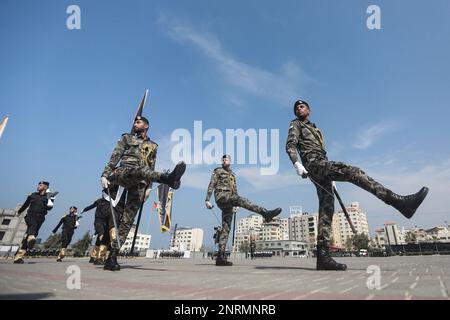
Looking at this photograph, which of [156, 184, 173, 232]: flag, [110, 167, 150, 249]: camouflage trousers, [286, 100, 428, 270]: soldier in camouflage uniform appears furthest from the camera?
[156, 184, 173, 232]: flag

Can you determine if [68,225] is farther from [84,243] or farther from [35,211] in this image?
[84,243]

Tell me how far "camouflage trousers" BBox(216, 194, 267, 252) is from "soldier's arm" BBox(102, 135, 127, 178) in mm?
3083

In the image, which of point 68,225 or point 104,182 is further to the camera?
point 68,225

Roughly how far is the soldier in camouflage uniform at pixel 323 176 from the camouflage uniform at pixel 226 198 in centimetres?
196

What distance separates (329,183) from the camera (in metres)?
4.84

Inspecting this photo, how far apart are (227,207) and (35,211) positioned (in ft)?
19.6

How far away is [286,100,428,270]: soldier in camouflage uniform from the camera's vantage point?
4031 mm

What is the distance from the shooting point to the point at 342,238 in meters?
162

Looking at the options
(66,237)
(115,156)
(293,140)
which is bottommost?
(66,237)

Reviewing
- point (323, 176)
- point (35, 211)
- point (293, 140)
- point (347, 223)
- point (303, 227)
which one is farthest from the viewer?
point (347, 223)

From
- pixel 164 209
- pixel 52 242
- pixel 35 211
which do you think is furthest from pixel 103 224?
pixel 52 242

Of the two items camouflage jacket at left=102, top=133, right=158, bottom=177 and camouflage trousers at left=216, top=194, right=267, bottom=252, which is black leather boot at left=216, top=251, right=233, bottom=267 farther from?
camouflage jacket at left=102, top=133, right=158, bottom=177

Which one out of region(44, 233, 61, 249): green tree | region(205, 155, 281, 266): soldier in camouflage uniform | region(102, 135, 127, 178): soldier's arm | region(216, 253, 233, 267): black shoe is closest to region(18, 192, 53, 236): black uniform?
region(102, 135, 127, 178): soldier's arm

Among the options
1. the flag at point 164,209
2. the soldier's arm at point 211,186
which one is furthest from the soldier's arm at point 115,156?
the flag at point 164,209
